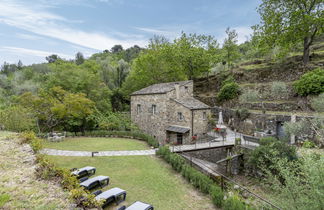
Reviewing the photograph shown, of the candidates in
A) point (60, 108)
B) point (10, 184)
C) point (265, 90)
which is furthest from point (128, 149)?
point (265, 90)

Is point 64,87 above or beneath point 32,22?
beneath

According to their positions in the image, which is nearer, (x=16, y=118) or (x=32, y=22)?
(x=32, y=22)

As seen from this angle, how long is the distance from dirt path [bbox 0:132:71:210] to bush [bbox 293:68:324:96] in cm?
2364

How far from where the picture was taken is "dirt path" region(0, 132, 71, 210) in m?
3.94

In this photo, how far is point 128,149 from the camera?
14.3 meters

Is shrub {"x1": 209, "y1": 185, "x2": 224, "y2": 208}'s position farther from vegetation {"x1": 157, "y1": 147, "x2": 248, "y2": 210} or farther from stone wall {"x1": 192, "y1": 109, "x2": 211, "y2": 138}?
stone wall {"x1": 192, "y1": 109, "x2": 211, "y2": 138}

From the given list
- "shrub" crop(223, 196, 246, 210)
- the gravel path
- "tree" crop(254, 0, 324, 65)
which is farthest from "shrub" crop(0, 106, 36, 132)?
"tree" crop(254, 0, 324, 65)

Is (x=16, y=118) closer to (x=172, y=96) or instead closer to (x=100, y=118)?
(x=100, y=118)

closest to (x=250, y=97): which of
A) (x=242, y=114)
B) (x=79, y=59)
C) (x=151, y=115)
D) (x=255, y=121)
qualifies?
(x=242, y=114)

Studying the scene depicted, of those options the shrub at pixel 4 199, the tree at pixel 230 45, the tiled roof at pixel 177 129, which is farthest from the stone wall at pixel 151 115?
the tree at pixel 230 45

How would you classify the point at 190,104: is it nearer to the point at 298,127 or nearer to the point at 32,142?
the point at 298,127

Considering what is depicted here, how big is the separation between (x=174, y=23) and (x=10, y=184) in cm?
3251

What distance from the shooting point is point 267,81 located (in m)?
26.6

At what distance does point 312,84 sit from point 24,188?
973 inches
